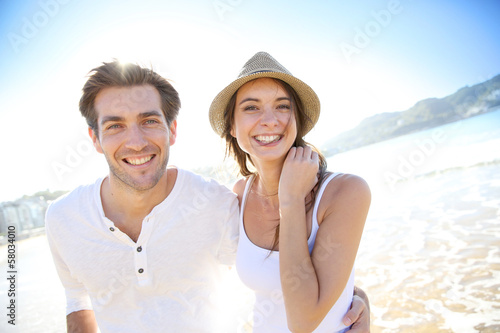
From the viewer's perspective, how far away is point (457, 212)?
6961mm

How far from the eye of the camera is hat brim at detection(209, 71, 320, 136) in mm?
2379

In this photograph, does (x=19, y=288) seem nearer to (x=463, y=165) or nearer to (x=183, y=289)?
(x=183, y=289)

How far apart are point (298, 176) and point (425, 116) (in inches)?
2391

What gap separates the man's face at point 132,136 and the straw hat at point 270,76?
583 millimetres

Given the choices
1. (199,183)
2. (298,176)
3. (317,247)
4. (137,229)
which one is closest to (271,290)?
(317,247)

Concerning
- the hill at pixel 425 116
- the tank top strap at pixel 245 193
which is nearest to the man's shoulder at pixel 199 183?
the tank top strap at pixel 245 193

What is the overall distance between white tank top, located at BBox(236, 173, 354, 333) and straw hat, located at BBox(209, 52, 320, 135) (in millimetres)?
775

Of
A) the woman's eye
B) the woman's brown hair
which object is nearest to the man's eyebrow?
the woman's brown hair

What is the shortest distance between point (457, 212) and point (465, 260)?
110 inches

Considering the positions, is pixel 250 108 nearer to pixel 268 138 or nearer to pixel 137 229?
pixel 268 138

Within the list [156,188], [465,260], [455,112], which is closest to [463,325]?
[465,260]

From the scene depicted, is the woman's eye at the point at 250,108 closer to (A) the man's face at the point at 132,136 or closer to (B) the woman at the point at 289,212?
(B) the woman at the point at 289,212

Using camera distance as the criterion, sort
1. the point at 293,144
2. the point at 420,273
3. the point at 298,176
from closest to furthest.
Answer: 1. the point at 298,176
2. the point at 293,144
3. the point at 420,273

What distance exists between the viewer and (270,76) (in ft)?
7.84
